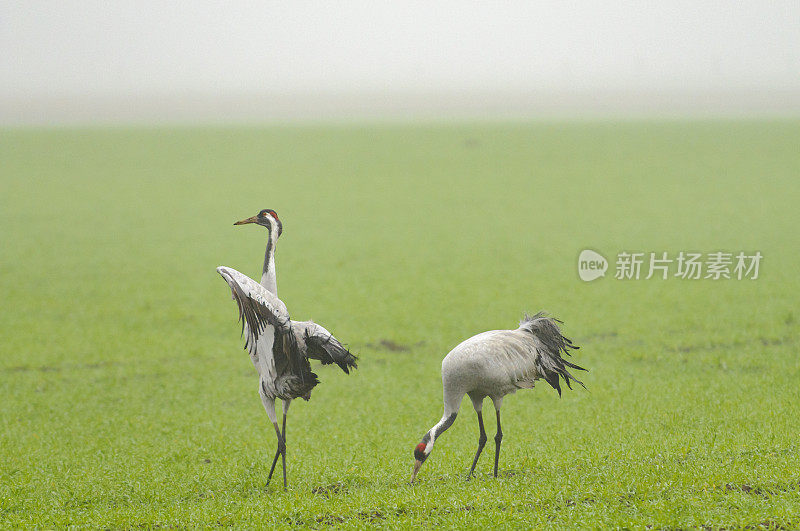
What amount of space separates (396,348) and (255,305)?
10368 millimetres

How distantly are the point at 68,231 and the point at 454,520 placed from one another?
1262 inches

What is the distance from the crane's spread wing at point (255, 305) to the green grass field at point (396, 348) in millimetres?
2245

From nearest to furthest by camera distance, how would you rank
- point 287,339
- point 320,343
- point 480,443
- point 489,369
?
point 287,339, point 489,369, point 320,343, point 480,443

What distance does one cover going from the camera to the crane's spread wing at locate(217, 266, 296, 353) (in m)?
7.99

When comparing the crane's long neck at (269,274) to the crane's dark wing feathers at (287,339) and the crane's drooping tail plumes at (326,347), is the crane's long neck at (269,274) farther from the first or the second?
the crane's drooping tail plumes at (326,347)

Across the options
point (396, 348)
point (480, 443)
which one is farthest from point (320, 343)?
point (396, 348)

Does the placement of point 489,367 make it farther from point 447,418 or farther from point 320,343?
point 320,343

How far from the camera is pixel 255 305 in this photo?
8.05 m

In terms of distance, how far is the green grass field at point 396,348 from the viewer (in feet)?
29.4

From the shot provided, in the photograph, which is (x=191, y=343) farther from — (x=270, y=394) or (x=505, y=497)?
(x=505, y=497)

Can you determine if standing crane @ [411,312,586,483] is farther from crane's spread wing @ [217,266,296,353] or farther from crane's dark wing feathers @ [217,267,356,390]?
crane's spread wing @ [217,266,296,353]

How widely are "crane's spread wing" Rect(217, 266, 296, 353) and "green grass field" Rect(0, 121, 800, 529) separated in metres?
2.24

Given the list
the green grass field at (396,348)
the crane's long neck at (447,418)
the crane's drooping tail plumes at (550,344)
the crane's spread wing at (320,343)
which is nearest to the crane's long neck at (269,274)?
the crane's spread wing at (320,343)

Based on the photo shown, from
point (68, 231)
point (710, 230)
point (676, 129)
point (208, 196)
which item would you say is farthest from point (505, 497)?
point (676, 129)
